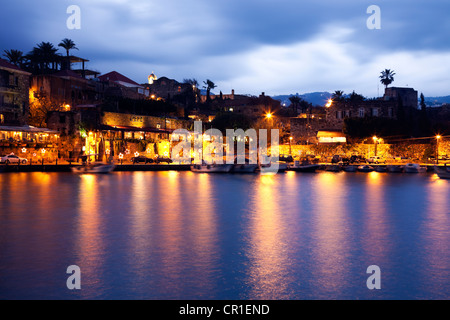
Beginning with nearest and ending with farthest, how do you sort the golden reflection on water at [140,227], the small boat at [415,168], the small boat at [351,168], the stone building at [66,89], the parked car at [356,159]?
the golden reflection on water at [140,227]
the small boat at [415,168]
the small boat at [351,168]
the stone building at [66,89]
the parked car at [356,159]

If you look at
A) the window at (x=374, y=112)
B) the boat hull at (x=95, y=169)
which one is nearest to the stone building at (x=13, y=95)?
the boat hull at (x=95, y=169)

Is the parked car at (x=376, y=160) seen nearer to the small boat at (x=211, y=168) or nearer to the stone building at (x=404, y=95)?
the stone building at (x=404, y=95)

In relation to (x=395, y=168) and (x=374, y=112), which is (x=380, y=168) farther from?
(x=374, y=112)

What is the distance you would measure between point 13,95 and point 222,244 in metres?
45.6

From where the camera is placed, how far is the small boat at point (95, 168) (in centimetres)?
5272

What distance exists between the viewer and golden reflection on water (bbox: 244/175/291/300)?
39.6 feet

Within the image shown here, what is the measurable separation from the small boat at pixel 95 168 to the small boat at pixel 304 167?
25.0 meters

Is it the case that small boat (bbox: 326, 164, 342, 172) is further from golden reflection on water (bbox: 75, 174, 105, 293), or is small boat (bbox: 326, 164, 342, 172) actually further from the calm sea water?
golden reflection on water (bbox: 75, 174, 105, 293)

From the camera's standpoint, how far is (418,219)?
80.5ft

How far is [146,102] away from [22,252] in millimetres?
58041

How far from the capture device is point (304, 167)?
60.4 m

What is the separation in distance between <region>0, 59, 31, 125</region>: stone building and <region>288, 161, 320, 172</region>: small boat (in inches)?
1435

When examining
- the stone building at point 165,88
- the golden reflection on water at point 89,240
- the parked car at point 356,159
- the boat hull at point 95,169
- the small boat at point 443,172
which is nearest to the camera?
the golden reflection on water at point 89,240
